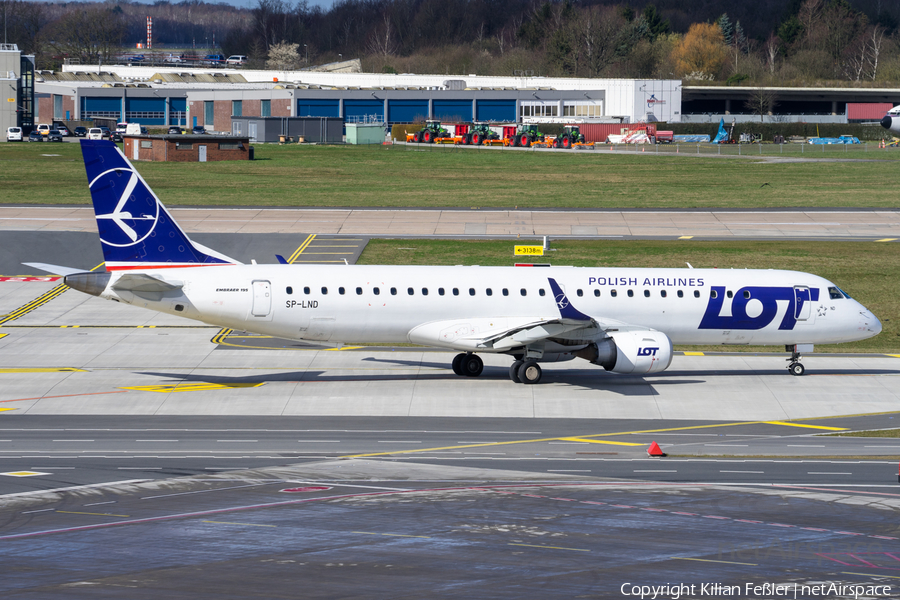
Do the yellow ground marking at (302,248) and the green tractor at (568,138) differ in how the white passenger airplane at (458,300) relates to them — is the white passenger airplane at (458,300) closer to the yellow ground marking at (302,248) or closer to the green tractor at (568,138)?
the yellow ground marking at (302,248)

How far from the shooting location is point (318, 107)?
589 feet

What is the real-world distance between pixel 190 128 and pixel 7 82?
124 ft

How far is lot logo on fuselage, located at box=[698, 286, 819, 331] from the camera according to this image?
39688 millimetres

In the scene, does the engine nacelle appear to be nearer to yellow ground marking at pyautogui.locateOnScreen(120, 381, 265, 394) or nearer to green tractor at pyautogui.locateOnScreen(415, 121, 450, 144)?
yellow ground marking at pyautogui.locateOnScreen(120, 381, 265, 394)

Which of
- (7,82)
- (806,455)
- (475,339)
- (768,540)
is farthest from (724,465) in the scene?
(7,82)

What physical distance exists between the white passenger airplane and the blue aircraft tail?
0.04 metres

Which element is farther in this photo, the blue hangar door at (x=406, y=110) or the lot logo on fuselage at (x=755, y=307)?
the blue hangar door at (x=406, y=110)

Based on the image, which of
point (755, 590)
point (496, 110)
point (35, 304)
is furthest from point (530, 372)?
point (496, 110)

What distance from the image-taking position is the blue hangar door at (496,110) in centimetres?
18988

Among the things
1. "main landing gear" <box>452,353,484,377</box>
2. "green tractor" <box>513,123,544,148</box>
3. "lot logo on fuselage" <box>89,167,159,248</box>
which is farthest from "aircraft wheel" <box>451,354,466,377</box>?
"green tractor" <box>513,123,544,148</box>

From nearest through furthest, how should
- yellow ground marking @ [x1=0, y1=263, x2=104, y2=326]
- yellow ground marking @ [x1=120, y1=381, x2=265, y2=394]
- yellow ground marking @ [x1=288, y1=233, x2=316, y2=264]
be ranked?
yellow ground marking @ [x1=120, y1=381, x2=265, y2=394] → yellow ground marking @ [x1=0, y1=263, x2=104, y2=326] → yellow ground marking @ [x1=288, y1=233, x2=316, y2=264]

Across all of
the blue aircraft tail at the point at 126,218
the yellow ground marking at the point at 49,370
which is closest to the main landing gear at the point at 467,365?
the blue aircraft tail at the point at 126,218

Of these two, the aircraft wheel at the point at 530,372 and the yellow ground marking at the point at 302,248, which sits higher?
the yellow ground marking at the point at 302,248

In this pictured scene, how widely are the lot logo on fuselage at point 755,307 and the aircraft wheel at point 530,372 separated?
679 cm
